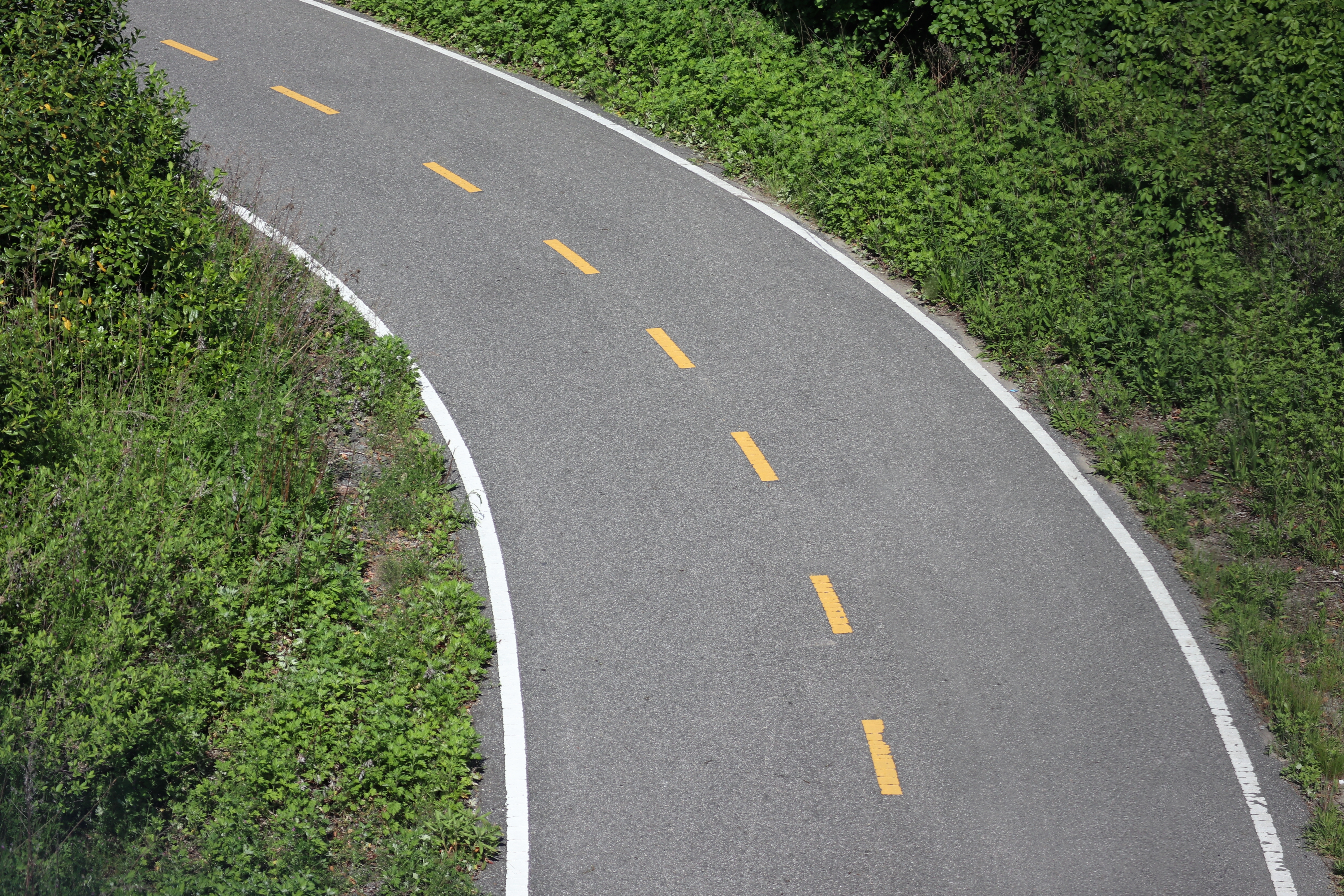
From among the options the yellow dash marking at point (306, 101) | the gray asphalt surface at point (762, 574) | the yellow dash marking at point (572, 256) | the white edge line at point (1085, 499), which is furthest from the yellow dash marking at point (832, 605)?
the yellow dash marking at point (306, 101)

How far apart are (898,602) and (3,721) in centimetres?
635

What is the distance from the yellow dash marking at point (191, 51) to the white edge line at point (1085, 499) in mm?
3542

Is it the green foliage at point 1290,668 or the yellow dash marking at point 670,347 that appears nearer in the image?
the green foliage at point 1290,668

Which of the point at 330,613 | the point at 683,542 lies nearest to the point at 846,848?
the point at 683,542

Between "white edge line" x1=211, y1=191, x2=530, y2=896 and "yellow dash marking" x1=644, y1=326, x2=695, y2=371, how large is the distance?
2490mm

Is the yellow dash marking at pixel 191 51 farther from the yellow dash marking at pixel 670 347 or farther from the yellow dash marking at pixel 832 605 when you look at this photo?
the yellow dash marking at pixel 832 605

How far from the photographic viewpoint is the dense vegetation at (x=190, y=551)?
6805 mm

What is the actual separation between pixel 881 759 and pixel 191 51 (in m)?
16.4

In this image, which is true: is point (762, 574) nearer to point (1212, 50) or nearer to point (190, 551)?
point (190, 551)

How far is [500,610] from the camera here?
29.9ft

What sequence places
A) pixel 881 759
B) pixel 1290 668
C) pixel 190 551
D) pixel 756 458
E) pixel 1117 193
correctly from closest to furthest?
1. pixel 881 759
2. pixel 190 551
3. pixel 1290 668
4. pixel 756 458
5. pixel 1117 193

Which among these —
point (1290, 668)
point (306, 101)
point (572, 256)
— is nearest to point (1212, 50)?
point (572, 256)

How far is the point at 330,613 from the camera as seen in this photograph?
8805 millimetres

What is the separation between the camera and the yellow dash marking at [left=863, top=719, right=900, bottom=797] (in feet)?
25.5
